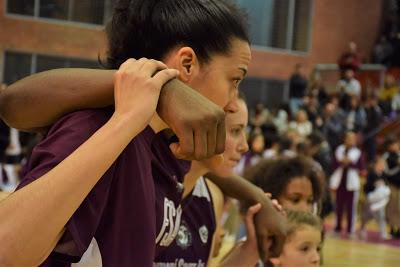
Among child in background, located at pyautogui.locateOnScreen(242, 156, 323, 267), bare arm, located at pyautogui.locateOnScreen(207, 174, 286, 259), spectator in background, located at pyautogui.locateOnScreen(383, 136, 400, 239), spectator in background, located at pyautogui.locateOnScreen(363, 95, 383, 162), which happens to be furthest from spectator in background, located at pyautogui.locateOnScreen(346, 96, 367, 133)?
bare arm, located at pyautogui.locateOnScreen(207, 174, 286, 259)

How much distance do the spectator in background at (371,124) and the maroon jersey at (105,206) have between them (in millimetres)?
13558

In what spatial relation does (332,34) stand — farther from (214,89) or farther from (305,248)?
(214,89)

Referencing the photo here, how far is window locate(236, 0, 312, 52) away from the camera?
16.2 meters

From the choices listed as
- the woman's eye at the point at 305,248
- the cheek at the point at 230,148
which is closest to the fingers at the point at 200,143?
the cheek at the point at 230,148

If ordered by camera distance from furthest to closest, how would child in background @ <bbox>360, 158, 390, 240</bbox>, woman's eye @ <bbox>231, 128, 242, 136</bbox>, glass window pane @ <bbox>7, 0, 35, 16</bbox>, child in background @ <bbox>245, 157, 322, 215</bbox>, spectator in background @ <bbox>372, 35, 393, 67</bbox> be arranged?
spectator in background @ <bbox>372, 35, 393, 67</bbox>, child in background @ <bbox>360, 158, 390, 240</bbox>, glass window pane @ <bbox>7, 0, 35, 16</bbox>, child in background @ <bbox>245, 157, 322, 215</bbox>, woman's eye @ <bbox>231, 128, 242, 136</bbox>

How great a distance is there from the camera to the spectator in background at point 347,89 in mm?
15242

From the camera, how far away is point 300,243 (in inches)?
94.9

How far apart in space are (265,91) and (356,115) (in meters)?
2.90

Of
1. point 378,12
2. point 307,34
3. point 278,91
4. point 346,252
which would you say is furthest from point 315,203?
point 378,12

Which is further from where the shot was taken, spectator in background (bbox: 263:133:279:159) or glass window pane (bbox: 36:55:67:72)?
glass window pane (bbox: 36:55:67:72)

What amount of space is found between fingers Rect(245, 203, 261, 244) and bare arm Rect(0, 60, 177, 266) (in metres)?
1.04

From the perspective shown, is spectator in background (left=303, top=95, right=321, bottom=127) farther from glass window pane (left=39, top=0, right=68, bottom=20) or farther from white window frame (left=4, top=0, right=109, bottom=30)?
glass window pane (left=39, top=0, right=68, bottom=20)

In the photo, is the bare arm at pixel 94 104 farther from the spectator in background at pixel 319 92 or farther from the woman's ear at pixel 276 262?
the spectator in background at pixel 319 92

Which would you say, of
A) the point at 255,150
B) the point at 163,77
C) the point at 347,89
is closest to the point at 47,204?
the point at 163,77
